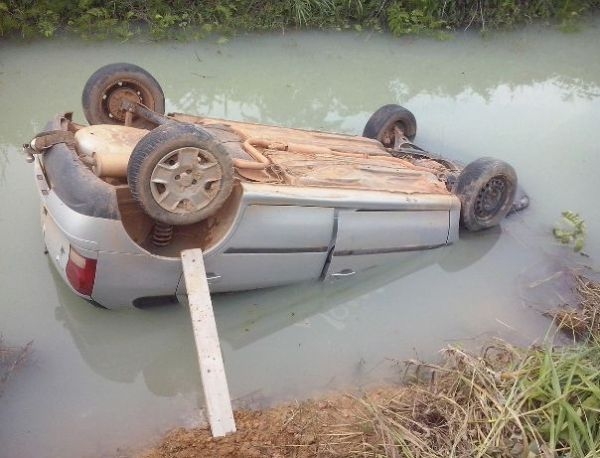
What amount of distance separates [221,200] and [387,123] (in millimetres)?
2805

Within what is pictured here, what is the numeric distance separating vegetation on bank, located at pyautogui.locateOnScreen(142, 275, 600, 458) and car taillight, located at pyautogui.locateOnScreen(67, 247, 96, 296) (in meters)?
1.10

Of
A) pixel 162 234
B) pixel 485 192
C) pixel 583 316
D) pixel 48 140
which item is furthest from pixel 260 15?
pixel 583 316

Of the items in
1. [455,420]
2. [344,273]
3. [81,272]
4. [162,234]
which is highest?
[162,234]

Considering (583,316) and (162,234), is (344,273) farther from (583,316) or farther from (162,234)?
(583,316)

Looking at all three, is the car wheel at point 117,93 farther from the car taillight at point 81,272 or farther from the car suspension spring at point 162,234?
the car taillight at point 81,272

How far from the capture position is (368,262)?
518 centimetres

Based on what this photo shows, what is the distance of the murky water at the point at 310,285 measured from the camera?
4.33m

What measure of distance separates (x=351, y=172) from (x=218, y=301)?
1411mm

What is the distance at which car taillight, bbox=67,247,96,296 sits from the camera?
411cm

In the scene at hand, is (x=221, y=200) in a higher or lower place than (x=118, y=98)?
lower

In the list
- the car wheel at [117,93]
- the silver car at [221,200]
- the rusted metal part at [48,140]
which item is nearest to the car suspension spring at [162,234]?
the silver car at [221,200]

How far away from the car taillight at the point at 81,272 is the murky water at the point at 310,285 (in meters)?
0.53

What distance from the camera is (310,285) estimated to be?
5164mm

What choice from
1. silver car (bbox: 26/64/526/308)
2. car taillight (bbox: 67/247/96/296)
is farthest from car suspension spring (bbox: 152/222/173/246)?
car taillight (bbox: 67/247/96/296)
